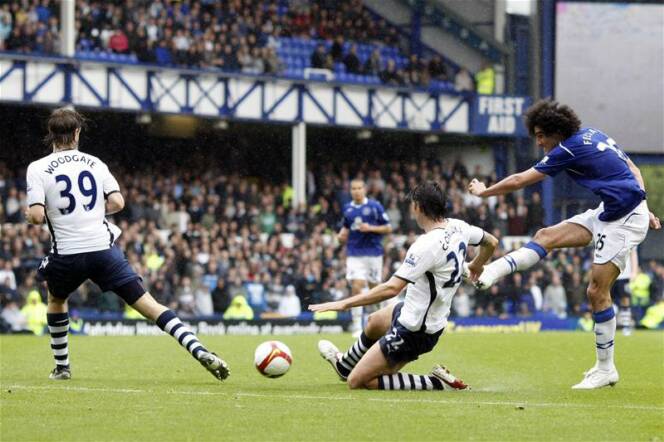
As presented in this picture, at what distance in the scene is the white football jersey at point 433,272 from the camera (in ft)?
31.1

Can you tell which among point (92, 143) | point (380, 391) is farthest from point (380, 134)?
A: point (380, 391)

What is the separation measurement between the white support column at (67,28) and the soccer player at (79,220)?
64.9 ft

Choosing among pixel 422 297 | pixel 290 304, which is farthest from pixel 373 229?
pixel 422 297

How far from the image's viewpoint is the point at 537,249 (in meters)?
10.5

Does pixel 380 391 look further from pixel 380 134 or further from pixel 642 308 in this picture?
pixel 380 134

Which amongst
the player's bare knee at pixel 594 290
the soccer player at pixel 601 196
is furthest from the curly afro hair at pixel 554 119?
the player's bare knee at pixel 594 290

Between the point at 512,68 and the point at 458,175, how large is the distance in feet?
16.6

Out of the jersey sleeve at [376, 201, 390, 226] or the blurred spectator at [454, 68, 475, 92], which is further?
the blurred spectator at [454, 68, 475, 92]

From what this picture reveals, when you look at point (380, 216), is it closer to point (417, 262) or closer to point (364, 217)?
point (364, 217)

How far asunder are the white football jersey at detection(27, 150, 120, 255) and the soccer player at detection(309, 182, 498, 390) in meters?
2.35

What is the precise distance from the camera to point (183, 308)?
25.7m

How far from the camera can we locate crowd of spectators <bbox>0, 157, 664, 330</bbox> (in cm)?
2577

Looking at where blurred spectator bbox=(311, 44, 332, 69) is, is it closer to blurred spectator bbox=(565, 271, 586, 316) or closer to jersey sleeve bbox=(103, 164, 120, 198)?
blurred spectator bbox=(565, 271, 586, 316)

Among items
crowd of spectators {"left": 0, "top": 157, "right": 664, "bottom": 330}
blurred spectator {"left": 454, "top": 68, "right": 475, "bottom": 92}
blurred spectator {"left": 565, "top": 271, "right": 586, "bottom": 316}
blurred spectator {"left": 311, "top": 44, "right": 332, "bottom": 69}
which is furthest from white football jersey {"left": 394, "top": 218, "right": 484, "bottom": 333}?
blurred spectator {"left": 454, "top": 68, "right": 475, "bottom": 92}
